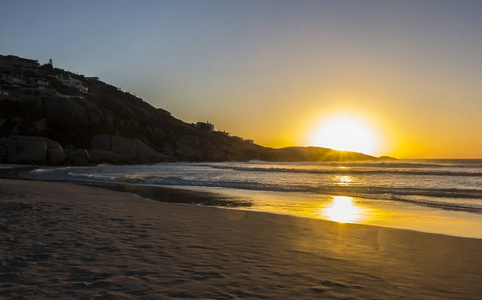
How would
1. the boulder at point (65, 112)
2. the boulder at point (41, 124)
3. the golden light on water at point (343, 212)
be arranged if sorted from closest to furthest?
the golden light on water at point (343, 212)
the boulder at point (41, 124)
the boulder at point (65, 112)

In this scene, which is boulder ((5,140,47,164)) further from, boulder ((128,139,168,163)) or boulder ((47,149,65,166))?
boulder ((128,139,168,163))

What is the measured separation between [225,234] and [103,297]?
4260mm

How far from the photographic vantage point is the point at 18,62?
3844 inches

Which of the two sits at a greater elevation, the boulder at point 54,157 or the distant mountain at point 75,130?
the distant mountain at point 75,130

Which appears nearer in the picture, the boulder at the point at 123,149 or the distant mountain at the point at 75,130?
the distant mountain at the point at 75,130

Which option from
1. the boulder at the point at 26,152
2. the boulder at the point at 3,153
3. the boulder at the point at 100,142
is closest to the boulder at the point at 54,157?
the boulder at the point at 26,152

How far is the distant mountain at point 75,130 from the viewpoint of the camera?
48.8 meters

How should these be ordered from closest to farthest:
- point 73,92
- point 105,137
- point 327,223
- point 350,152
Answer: point 327,223, point 105,137, point 73,92, point 350,152

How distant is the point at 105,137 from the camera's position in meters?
61.7

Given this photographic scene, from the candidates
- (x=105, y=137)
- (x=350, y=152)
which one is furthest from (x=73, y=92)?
(x=350, y=152)

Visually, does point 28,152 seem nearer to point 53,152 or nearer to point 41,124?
point 53,152

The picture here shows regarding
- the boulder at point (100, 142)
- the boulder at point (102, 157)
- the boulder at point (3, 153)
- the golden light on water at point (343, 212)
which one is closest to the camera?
the golden light on water at point (343, 212)

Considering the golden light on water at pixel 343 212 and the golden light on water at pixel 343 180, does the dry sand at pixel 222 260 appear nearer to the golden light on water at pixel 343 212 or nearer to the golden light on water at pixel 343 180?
the golden light on water at pixel 343 212

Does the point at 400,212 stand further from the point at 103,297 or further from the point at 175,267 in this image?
the point at 103,297
